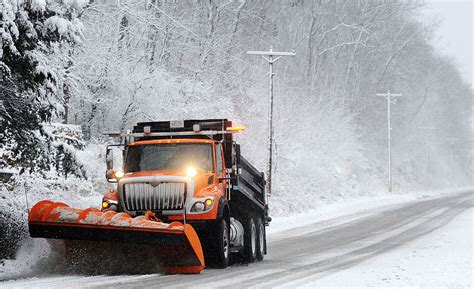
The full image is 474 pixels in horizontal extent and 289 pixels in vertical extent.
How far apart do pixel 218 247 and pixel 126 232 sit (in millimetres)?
1989

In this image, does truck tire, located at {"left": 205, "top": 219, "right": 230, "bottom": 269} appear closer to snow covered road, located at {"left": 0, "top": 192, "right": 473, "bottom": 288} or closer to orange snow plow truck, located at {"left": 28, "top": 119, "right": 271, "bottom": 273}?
orange snow plow truck, located at {"left": 28, "top": 119, "right": 271, "bottom": 273}

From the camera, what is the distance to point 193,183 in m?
12.9

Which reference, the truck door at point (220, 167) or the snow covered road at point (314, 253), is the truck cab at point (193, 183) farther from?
the snow covered road at point (314, 253)

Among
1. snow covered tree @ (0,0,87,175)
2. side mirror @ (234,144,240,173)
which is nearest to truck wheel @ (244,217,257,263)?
side mirror @ (234,144,240,173)

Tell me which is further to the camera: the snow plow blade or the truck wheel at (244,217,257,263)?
the truck wheel at (244,217,257,263)

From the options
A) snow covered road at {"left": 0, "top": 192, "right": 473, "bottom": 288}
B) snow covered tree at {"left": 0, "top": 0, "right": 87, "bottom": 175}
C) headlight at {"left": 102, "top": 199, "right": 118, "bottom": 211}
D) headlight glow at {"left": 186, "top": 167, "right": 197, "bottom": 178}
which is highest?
snow covered tree at {"left": 0, "top": 0, "right": 87, "bottom": 175}

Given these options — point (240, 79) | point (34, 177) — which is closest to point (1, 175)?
point (34, 177)

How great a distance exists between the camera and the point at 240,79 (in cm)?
4044

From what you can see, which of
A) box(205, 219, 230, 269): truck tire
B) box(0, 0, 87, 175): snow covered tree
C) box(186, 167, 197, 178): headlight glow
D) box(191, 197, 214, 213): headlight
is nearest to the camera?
box(0, 0, 87, 175): snow covered tree

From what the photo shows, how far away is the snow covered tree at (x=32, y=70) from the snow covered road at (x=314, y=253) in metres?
3.40

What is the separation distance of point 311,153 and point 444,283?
37597mm

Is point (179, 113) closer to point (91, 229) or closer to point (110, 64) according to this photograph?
point (110, 64)

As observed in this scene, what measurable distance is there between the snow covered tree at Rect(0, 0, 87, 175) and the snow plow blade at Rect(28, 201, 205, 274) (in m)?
2.07

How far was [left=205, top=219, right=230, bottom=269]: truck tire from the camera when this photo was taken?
1303 cm
